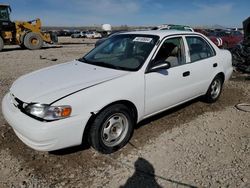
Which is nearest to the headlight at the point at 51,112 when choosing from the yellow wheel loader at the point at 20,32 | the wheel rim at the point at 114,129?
the wheel rim at the point at 114,129

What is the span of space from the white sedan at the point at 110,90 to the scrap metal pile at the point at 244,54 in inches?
200

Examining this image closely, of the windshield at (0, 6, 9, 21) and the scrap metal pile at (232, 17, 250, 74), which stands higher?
the windshield at (0, 6, 9, 21)

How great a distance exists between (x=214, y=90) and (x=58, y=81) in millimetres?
3521

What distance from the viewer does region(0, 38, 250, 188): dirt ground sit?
116 inches

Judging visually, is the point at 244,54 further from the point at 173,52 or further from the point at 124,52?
the point at 124,52

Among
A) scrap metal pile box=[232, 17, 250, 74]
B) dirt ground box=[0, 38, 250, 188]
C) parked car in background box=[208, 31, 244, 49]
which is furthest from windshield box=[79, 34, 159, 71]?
parked car in background box=[208, 31, 244, 49]

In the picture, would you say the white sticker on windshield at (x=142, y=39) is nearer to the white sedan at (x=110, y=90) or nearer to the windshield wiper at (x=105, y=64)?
the white sedan at (x=110, y=90)

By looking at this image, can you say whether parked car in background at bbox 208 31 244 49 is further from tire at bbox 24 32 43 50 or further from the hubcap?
the hubcap

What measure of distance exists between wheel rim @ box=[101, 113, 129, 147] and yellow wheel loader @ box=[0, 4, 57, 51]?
16450 mm

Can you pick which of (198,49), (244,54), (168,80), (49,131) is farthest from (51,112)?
(244,54)

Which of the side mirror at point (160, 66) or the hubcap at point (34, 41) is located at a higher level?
the hubcap at point (34, 41)

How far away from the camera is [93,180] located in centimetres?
296

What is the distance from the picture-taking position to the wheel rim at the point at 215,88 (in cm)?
535

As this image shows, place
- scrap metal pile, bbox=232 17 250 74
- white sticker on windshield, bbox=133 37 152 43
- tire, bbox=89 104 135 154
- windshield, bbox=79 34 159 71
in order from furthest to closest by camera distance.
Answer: scrap metal pile, bbox=232 17 250 74 < white sticker on windshield, bbox=133 37 152 43 < windshield, bbox=79 34 159 71 < tire, bbox=89 104 135 154
